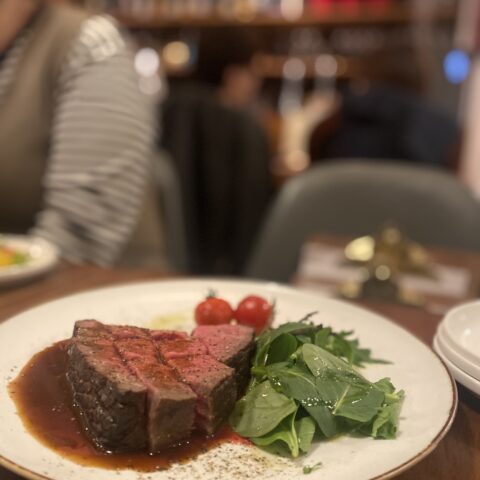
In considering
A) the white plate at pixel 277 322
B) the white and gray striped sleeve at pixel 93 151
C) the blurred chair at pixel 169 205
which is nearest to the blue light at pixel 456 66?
the blurred chair at pixel 169 205

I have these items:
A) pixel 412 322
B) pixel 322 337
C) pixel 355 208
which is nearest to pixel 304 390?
pixel 322 337

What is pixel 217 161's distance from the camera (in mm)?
3602

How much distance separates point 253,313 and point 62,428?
339 millimetres

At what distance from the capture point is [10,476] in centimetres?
65

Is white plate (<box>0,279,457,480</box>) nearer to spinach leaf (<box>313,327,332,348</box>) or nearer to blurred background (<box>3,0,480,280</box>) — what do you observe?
spinach leaf (<box>313,327,332,348</box>)

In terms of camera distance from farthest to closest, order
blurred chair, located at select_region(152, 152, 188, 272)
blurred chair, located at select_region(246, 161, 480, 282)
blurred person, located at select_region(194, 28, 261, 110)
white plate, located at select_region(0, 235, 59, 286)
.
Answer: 1. blurred person, located at select_region(194, 28, 261, 110)
2. blurred chair, located at select_region(152, 152, 188, 272)
3. blurred chair, located at select_region(246, 161, 480, 282)
4. white plate, located at select_region(0, 235, 59, 286)

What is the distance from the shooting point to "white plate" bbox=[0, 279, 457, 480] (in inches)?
23.7

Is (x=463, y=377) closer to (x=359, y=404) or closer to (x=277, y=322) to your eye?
(x=359, y=404)

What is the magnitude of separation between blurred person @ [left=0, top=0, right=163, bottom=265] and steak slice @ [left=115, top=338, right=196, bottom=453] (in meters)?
1.06

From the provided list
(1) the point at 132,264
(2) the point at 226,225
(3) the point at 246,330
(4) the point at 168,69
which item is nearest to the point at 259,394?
(3) the point at 246,330

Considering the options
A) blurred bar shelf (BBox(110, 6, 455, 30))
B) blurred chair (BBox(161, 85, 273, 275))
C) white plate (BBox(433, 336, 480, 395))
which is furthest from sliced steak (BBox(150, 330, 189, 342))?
blurred bar shelf (BBox(110, 6, 455, 30))

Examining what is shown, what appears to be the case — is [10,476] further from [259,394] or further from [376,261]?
[376,261]

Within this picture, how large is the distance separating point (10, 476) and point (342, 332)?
0.45 m

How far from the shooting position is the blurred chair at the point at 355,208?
6.54 feet
